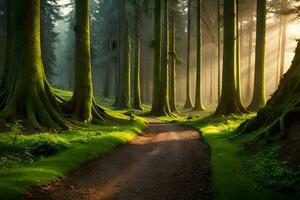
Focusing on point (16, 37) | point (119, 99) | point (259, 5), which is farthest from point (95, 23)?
point (16, 37)

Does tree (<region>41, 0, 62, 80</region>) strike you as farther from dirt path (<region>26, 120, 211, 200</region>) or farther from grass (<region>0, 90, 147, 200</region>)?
dirt path (<region>26, 120, 211, 200</region>)

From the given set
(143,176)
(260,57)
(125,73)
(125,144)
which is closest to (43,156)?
Result: (143,176)

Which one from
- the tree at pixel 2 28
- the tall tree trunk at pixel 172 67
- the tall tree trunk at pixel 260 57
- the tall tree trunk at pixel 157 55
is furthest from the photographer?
the tree at pixel 2 28

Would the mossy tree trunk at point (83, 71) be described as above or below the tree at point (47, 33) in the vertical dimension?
below

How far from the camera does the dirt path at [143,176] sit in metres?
8.73

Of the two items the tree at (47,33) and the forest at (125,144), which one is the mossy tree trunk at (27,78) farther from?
the tree at (47,33)

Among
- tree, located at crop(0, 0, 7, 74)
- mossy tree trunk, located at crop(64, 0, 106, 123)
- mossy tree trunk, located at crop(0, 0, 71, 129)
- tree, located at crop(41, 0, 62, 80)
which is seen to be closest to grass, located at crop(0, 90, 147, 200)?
mossy tree trunk, located at crop(0, 0, 71, 129)

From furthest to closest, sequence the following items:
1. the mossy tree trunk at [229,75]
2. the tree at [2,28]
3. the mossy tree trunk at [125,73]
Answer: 1. the tree at [2,28]
2. the mossy tree trunk at [125,73]
3. the mossy tree trunk at [229,75]

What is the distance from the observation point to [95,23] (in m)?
70.9

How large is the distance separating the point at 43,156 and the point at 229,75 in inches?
607

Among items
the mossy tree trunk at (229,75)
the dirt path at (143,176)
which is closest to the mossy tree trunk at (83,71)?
the dirt path at (143,176)

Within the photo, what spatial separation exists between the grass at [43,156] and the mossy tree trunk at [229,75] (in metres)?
9.41

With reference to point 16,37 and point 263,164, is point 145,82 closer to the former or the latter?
point 16,37

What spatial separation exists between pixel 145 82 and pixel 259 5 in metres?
41.6
